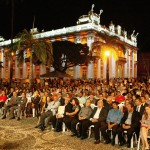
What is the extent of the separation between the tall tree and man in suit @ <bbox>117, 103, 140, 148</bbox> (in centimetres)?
3159

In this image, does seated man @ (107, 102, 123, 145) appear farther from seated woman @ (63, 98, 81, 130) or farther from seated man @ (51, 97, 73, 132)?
seated man @ (51, 97, 73, 132)

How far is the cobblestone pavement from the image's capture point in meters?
7.74

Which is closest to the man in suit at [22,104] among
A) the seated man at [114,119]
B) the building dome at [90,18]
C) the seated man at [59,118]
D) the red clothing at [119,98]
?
the seated man at [59,118]

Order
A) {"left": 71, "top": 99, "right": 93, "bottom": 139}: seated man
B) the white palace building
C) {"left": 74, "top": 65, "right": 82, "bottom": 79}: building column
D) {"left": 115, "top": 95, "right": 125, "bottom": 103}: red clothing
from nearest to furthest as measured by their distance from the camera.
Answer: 1. {"left": 71, "top": 99, "right": 93, "bottom": 139}: seated man
2. {"left": 115, "top": 95, "right": 125, "bottom": 103}: red clothing
3. the white palace building
4. {"left": 74, "top": 65, "right": 82, "bottom": 79}: building column

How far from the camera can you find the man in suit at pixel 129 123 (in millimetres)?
7723

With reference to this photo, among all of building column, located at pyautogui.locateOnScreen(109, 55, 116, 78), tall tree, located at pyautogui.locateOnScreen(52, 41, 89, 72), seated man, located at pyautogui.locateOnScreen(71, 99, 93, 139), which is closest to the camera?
seated man, located at pyautogui.locateOnScreen(71, 99, 93, 139)

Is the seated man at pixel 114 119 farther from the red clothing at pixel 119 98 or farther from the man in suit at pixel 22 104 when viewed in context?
the man in suit at pixel 22 104

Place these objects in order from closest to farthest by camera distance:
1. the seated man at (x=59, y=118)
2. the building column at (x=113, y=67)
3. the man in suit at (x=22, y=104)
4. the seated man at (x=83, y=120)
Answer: the seated man at (x=83, y=120) → the seated man at (x=59, y=118) → the man in suit at (x=22, y=104) → the building column at (x=113, y=67)

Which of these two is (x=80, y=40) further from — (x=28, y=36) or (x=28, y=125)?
(x=28, y=125)

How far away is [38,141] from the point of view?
27.7 ft

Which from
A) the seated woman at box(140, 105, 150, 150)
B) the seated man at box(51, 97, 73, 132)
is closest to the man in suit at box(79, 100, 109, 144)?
the seated man at box(51, 97, 73, 132)

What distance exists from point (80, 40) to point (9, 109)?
37.4 metres

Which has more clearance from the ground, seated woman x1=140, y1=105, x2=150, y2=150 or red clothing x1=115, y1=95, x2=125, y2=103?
red clothing x1=115, y1=95, x2=125, y2=103

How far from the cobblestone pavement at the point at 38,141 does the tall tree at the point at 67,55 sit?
29.5 metres
